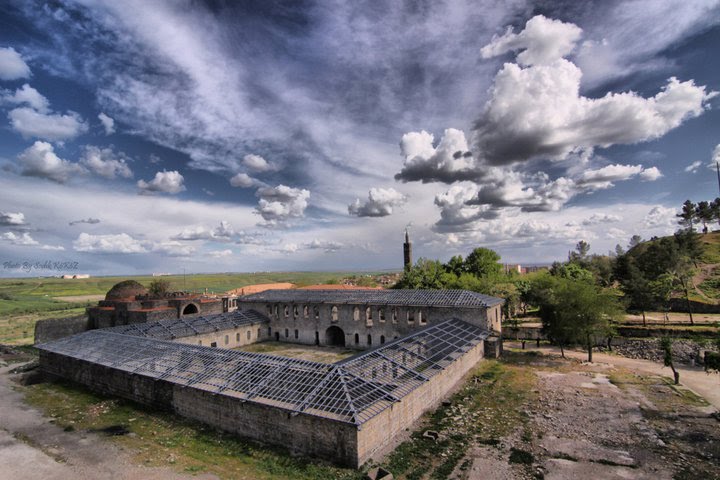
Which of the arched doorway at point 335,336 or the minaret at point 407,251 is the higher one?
the minaret at point 407,251

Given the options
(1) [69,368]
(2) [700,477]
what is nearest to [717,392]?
(2) [700,477]

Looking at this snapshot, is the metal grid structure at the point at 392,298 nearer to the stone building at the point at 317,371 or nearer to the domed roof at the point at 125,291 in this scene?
the stone building at the point at 317,371

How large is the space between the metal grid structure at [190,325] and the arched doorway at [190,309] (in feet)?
16.0

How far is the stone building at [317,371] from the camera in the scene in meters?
16.2

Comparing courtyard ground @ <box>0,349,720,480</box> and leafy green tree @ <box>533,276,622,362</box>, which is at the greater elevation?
leafy green tree @ <box>533,276,622,362</box>

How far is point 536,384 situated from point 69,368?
3547cm

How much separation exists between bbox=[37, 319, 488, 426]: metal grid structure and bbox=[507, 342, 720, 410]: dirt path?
12825 millimetres

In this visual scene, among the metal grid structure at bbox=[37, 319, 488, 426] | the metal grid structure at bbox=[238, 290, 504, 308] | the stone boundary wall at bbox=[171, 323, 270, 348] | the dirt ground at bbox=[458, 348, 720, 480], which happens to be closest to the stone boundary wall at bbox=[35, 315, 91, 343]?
the metal grid structure at bbox=[37, 319, 488, 426]

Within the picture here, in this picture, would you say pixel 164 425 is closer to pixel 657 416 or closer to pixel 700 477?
pixel 700 477

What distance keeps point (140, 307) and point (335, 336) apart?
22921mm

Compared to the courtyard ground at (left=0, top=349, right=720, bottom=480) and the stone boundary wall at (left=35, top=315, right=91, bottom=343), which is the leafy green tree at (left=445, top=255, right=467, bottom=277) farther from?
the stone boundary wall at (left=35, top=315, right=91, bottom=343)

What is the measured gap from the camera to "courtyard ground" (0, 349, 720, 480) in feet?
49.1

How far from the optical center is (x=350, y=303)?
39875 millimetres

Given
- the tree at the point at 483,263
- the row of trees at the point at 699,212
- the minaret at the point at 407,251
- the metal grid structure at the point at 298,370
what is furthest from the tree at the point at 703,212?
the metal grid structure at the point at 298,370
